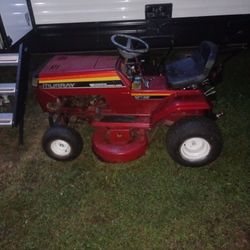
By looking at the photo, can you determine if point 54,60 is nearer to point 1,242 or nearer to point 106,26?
point 106,26

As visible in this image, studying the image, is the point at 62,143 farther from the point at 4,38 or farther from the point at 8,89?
the point at 4,38

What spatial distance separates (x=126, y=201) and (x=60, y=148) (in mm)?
1091

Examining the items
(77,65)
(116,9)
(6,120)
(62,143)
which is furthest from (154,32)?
(6,120)

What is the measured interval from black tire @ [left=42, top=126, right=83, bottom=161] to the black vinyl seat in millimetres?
1293

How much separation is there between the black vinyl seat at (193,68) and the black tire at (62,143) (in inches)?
50.9

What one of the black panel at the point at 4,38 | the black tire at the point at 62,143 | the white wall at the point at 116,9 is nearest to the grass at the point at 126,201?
the black tire at the point at 62,143

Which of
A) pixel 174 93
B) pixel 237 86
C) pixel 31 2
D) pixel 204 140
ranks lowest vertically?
pixel 237 86

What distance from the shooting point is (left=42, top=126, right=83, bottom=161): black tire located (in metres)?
3.91

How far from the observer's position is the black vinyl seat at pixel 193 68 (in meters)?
3.69

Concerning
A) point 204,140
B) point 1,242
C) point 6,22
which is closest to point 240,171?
point 204,140

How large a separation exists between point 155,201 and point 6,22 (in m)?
3.03

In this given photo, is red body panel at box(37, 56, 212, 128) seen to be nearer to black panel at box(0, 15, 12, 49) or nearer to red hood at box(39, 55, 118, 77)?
red hood at box(39, 55, 118, 77)

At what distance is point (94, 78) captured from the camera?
3854 millimetres

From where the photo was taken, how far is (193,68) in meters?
4.00
